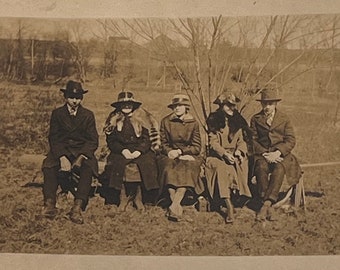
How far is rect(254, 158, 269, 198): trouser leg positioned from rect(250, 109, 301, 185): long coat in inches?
0.5

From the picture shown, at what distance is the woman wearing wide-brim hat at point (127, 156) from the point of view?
958mm

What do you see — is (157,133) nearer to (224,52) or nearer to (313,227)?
(224,52)

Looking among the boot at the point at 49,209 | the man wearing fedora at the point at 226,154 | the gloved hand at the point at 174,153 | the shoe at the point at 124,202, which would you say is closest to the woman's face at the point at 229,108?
the man wearing fedora at the point at 226,154

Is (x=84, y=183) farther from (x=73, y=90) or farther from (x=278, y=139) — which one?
(x=278, y=139)

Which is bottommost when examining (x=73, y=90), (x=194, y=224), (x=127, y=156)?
(x=194, y=224)

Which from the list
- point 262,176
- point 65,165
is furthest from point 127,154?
point 262,176

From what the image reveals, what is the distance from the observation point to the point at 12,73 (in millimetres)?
980

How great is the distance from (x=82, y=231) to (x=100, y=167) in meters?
0.11

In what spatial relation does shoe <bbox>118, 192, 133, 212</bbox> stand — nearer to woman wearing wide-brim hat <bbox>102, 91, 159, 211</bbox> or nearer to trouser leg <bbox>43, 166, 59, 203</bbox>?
woman wearing wide-brim hat <bbox>102, 91, 159, 211</bbox>

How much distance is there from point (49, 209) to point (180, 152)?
0.77 ft

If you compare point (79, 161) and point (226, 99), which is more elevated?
point (226, 99)

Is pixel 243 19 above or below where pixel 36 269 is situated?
above

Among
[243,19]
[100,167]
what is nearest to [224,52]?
[243,19]

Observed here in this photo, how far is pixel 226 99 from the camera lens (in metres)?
0.97
